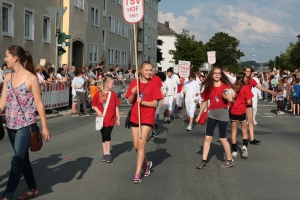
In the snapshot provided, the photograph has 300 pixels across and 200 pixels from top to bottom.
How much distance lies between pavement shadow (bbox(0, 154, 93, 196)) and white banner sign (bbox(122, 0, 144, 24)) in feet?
8.49

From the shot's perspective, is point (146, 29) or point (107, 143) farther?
point (146, 29)

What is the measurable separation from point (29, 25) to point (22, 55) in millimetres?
24388

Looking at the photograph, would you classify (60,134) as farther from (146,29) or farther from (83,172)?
(146,29)

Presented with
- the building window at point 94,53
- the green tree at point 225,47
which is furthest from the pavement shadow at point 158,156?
the green tree at point 225,47

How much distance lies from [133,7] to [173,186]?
313 cm

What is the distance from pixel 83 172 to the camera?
27.0 ft

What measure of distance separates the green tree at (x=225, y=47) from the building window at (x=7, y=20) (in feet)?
363

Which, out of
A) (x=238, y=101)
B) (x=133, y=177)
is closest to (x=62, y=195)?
(x=133, y=177)

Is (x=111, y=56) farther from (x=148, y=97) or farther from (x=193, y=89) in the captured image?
(x=148, y=97)

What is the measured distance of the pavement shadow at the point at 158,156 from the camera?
370 inches

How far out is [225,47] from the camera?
444 feet

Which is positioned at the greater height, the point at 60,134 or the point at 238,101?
the point at 238,101

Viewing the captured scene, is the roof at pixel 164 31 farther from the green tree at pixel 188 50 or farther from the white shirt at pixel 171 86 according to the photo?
the white shirt at pixel 171 86

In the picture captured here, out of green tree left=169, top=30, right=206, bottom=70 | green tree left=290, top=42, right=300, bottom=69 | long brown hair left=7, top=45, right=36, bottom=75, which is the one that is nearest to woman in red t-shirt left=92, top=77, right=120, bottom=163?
long brown hair left=7, top=45, right=36, bottom=75
